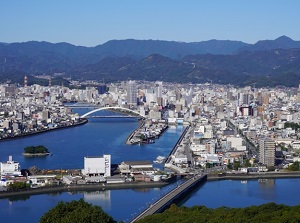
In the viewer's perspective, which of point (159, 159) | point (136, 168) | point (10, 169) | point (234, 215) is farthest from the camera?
point (159, 159)

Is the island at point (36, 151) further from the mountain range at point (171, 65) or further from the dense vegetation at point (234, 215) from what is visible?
the mountain range at point (171, 65)

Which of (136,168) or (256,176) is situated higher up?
(136,168)

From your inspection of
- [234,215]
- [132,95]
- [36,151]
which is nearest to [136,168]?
[36,151]

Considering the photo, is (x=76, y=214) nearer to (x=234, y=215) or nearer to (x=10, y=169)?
(x=234, y=215)

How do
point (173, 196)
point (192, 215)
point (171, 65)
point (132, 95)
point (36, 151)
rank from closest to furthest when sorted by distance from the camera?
point (192, 215), point (173, 196), point (36, 151), point (132, 95), point (171, 65)

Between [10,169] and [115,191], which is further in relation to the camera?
[10,169]

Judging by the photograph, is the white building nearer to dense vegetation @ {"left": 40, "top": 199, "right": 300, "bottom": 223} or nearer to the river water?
the river water
